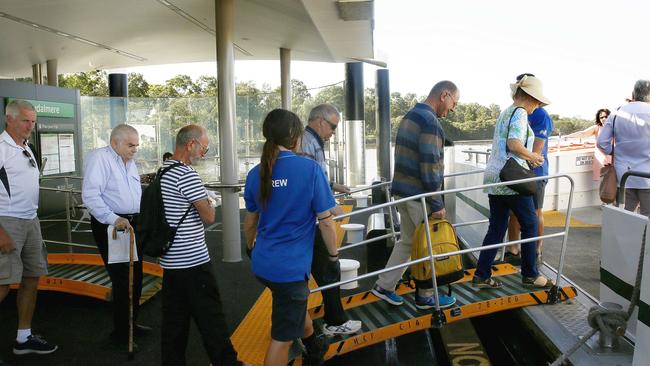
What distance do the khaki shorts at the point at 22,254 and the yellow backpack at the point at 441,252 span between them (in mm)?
2979

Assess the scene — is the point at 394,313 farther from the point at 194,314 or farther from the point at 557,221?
the point at 557,221

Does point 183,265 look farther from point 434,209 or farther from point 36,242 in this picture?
point 434,209

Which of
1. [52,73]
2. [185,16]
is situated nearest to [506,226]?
[185,16]

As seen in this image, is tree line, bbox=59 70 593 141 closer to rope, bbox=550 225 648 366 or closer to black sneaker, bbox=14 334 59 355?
rope, bbox=550 225 648 366

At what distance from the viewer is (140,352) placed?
14.8 feet

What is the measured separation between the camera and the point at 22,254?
434cm

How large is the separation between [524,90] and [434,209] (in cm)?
132

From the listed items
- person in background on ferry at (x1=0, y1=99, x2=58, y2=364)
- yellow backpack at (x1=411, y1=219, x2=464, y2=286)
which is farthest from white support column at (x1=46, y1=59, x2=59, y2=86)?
yellow backpack at (x1=411, y1=219, x2=464, y2=286)

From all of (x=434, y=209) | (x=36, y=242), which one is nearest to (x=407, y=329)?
(x=434, y=209)

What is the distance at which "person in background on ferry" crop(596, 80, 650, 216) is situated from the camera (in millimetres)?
5352

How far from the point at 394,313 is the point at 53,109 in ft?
32.6

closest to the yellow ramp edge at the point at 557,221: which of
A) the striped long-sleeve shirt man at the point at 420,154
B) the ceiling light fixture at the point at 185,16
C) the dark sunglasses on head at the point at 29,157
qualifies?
the striped long-sleeve shirt man at the point at 420,154

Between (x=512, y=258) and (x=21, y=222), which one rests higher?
(x=21, y=222)

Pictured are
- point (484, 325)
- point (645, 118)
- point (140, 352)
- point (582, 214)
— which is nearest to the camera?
point (140, 352)
